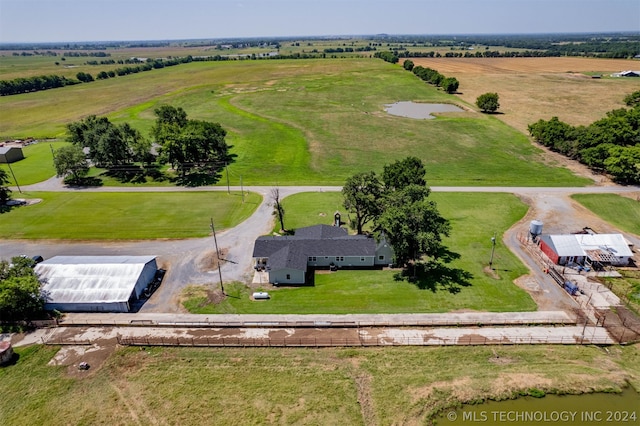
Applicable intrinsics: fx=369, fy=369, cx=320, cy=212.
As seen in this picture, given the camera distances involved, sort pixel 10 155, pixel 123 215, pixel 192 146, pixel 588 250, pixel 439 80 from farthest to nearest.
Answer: pixel 439 80 < pixel 10 155 < pixel 192 146 < pixel 123 215 < pixel 588 250

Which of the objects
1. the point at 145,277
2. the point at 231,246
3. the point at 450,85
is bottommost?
the point at 231,246

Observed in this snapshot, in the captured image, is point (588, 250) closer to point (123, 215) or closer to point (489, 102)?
point (123, 215)

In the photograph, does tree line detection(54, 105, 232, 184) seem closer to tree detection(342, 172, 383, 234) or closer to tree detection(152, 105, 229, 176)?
tree detection(152, 105, 229, 176)

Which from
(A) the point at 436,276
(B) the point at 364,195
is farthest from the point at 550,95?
(A) the point at 436,276

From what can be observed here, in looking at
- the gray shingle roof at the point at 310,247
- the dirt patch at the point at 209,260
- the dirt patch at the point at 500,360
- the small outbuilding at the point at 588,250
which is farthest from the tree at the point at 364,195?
the small outbuilding at the point at 588,250

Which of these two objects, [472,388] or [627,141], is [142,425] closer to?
[472,388]

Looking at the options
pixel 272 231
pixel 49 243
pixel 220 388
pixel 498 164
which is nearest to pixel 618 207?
pixel 498 164

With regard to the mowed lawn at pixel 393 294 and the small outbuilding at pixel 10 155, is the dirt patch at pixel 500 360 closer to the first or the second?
the mowed lawn at pixel 393 294
